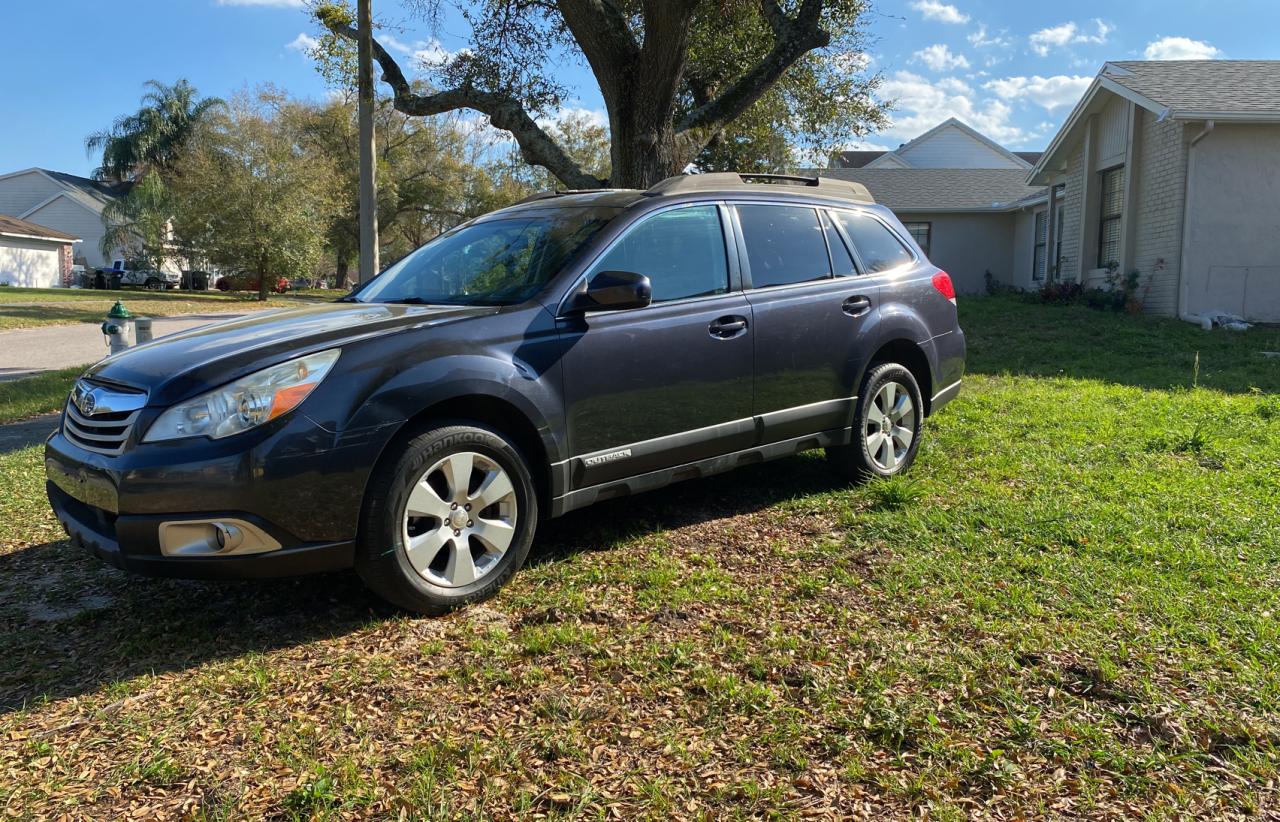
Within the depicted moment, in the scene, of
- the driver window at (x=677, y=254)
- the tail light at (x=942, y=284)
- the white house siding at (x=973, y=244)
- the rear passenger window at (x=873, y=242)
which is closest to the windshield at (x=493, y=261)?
the driver window at (x=677, y=254)

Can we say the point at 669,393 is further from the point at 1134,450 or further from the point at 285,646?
the point at 1134,450

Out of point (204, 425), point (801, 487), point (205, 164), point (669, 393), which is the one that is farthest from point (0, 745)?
point (205, 164)

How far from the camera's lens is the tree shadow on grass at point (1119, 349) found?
9.97 m

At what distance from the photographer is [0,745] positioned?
2.73 meters

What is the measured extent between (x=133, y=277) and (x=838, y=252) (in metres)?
51.4

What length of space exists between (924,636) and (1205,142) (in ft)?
51.4

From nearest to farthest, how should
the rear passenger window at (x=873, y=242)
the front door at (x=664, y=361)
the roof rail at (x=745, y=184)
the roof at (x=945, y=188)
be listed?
the front door at (x=664, y=361) < the roof rail at (x=745, y=184) < the rear passenger window at (x=873, y=242) < the roof at (x=945, y=188)

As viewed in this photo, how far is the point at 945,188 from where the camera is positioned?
26875 mm

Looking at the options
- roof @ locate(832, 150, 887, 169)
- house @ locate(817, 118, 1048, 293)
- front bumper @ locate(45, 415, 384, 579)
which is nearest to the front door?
front bumper @ locate(45, 415, 384, 579)

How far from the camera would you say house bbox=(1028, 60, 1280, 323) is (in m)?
15.3

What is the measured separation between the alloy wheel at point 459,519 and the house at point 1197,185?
51.0ft

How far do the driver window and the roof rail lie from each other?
155mm

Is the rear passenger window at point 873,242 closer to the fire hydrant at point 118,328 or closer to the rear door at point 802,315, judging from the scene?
the rear door at point 802,315

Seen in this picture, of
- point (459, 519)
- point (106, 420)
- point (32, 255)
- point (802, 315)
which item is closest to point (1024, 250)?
point (802, 315)
